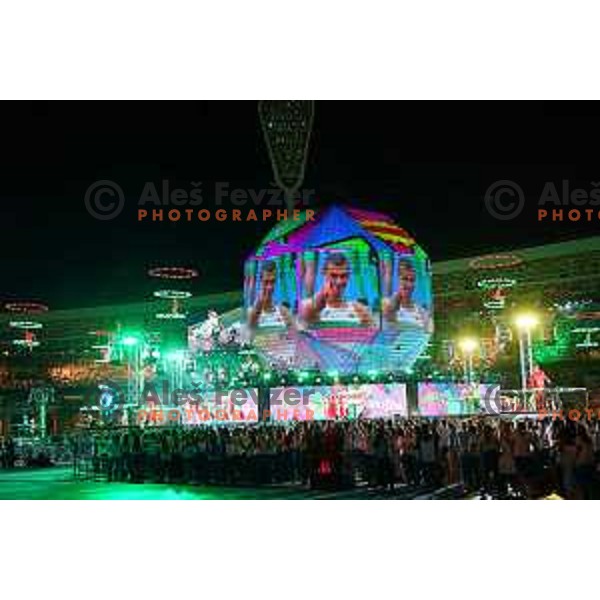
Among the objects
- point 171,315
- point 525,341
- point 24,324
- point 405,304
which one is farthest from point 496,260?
point 24,324

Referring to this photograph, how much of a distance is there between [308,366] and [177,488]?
12.0m

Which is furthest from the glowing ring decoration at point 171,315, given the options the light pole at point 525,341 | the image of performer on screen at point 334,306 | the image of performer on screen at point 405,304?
the image of performer on screen at point 405,304

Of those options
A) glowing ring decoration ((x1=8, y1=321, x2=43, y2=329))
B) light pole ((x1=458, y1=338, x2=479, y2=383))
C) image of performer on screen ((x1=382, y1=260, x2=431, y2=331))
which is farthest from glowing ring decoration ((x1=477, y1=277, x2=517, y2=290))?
glowing ring decoration ((x1=8, y1=321, x2=43, y2=329))

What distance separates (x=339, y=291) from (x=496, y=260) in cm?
1135

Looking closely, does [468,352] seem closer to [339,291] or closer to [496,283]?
[496,283]

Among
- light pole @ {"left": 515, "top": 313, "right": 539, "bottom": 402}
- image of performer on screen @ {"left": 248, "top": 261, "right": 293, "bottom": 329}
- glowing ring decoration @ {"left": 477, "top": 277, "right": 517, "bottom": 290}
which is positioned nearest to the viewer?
light pole @ {"left": 515, "top": 313, "right": 539, "bottom": 402}

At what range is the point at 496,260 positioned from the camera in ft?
117

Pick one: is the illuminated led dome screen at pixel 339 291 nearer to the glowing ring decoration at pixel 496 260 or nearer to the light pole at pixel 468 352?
the light pole at pixel 468 352

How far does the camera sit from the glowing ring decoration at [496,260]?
35.3 metres

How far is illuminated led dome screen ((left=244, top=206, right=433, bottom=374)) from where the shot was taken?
2714 centimetres

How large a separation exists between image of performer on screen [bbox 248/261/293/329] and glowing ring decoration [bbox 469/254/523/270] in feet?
36.3

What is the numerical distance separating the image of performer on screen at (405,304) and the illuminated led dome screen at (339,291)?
31 mm

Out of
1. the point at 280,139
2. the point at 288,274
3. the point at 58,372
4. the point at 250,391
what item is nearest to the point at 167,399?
the point at 250,391

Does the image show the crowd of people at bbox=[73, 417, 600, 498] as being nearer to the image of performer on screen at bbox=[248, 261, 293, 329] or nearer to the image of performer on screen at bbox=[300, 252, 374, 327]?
the image of performer on screen at bbox=[300, 252, 374, 327]
